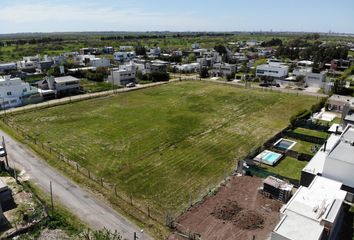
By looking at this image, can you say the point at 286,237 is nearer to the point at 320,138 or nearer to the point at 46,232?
the point at 46,232

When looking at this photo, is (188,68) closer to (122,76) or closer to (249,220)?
(122,76)

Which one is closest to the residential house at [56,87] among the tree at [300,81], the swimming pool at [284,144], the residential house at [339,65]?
the swimming pool at [284,144]

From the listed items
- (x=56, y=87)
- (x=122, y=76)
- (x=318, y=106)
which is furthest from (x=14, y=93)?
(x=318, y=106)

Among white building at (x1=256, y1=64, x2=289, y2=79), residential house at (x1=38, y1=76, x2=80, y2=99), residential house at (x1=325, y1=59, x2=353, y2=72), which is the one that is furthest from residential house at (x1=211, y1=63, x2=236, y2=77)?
residential house at (x1=38, y1=76, x2=80, y2=99)

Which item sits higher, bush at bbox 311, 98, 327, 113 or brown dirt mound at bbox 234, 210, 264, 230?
bush at bbox 311, 98, 327, 113

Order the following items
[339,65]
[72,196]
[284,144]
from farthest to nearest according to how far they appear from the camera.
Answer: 1. [339,65]
2. [284,144]
3. [72,196]

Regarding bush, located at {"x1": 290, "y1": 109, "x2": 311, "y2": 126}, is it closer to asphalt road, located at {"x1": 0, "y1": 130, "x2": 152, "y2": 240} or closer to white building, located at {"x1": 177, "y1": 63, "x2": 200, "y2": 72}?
asphalt road, located at {"x1": 0, "y1": 130, "x2": 152, "y2": 240}
